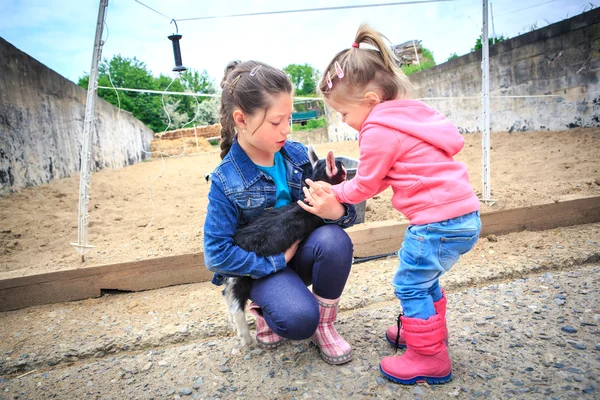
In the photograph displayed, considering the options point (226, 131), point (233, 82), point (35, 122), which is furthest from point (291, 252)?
point (35, 122)

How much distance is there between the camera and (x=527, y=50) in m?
6.07

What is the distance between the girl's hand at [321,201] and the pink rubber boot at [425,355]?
0.48m

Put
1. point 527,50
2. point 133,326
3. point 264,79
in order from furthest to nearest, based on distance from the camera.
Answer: point 527,50 → point 133,326 → point 264,79

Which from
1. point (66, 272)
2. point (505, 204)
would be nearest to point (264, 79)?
point (66, 272)

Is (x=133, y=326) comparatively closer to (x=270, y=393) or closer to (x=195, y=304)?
(x=195, y=304)

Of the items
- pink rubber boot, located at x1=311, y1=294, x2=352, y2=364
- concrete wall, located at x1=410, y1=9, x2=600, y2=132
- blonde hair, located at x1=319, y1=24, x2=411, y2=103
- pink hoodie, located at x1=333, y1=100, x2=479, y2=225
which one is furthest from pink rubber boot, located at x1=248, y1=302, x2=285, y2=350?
concrete wall, located at x1=410, y1=9, x2=600, y2=132

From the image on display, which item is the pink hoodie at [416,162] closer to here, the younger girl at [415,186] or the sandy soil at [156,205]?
the younger girl at [415,186]

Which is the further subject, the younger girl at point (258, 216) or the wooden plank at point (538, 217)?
the wooden plank at point (538, 217)

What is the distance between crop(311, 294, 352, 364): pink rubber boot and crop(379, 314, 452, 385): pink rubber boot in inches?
8.7

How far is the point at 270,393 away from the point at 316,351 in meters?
0.31

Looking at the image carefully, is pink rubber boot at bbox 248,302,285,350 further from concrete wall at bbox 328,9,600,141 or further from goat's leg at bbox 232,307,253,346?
concrete wall at bbox 328,9,600,141

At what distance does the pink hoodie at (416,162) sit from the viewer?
125 centimetres

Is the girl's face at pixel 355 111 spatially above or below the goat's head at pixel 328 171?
above

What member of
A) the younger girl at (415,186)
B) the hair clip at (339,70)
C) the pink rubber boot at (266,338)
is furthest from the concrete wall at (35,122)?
the younger girl at (415,186)
